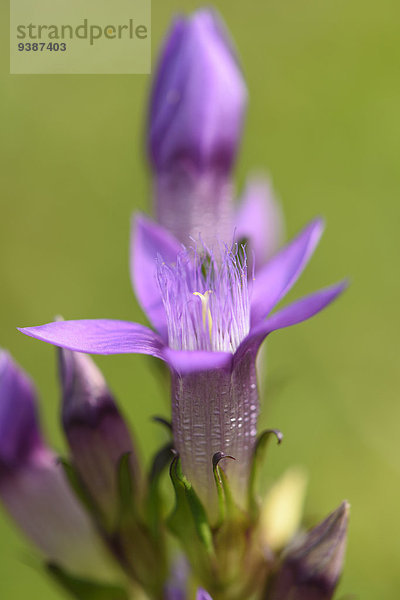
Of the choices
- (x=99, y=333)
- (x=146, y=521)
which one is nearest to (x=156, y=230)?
(x=99, y=333)

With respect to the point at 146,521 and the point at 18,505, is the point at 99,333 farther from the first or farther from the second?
the point at 18,505

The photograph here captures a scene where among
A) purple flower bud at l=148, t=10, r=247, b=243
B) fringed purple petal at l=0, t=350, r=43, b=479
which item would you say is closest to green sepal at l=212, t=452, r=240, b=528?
fringed purple petal at l=0, t=350, r=43, b=479

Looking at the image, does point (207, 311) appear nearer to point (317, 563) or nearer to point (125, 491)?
point (125, 491)

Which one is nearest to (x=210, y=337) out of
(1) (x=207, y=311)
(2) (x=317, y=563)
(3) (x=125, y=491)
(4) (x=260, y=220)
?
(1) (x=207, y=311)

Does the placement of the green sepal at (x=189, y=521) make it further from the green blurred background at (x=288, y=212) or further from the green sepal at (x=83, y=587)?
the green blurred background at (x=288, y=212)

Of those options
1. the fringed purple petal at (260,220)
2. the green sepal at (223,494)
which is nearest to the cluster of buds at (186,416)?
the green sepal at (223,494)

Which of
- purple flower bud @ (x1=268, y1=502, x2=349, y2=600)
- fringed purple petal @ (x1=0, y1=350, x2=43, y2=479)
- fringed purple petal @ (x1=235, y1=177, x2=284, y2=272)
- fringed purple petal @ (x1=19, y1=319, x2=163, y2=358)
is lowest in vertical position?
purple flower bud @ (x1=268, y1=502, x2=349, y2=600)

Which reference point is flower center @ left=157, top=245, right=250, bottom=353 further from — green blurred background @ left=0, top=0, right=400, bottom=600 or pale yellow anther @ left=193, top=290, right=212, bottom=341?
green blurred background @ left=0, top=0, right=400, bottom=600
